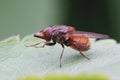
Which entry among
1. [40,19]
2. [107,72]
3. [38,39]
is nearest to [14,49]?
[38,39]

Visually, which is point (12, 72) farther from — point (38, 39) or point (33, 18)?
point (33, 18)

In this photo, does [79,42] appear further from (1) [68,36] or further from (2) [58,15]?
(2) [58,15]

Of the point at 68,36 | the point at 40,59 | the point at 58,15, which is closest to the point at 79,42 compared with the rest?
the point at 68,36

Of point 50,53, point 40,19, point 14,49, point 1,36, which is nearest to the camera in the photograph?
point 14,49

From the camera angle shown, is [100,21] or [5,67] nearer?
[5,67]

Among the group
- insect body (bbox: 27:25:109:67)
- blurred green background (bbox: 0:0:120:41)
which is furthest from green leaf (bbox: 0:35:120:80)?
blurred green background (bbox: 0:0:120:41)

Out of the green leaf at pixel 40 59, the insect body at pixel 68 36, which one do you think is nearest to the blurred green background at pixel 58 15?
the insect body at pixel 68 36

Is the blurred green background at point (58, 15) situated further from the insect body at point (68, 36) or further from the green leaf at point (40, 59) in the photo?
the green leaf at point (40, 59)
